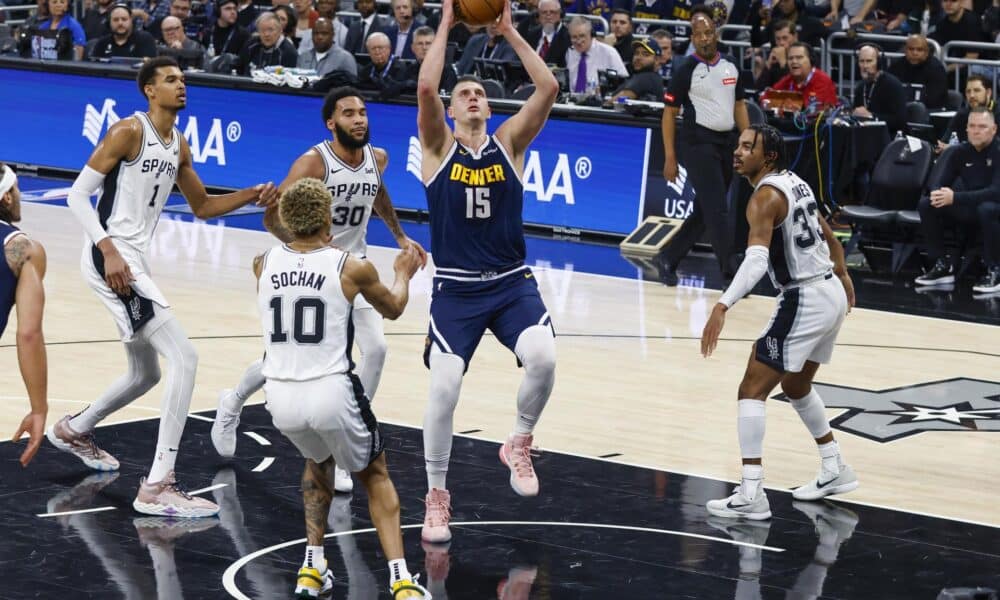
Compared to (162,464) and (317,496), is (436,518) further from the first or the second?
(162,464)

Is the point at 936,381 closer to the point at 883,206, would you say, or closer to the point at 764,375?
the point at 764,375

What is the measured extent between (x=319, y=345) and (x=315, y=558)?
2.75 feet

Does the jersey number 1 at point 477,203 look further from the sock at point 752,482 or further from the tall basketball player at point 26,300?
the tall basketball player at point 26,300

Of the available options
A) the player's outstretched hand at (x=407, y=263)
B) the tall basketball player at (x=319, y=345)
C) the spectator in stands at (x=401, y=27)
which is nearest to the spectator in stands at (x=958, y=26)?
the spectator in stands at (x=401, y=27)

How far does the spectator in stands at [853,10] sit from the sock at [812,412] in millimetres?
11562

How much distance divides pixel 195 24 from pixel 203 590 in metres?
16.3

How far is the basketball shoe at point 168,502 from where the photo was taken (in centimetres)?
760

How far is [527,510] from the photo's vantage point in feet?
26.0

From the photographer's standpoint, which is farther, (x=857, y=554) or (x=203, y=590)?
(x=857, y=554)

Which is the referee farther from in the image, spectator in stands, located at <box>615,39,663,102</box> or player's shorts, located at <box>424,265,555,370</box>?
player's shorts, located at <box>424,265,555,370</box>

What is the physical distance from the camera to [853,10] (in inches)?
777

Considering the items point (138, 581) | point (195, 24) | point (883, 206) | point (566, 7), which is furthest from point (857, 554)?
point (195, 24)

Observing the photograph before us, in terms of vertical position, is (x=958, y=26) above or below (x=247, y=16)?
above

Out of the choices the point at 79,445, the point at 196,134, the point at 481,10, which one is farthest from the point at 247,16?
the point at 481,10
